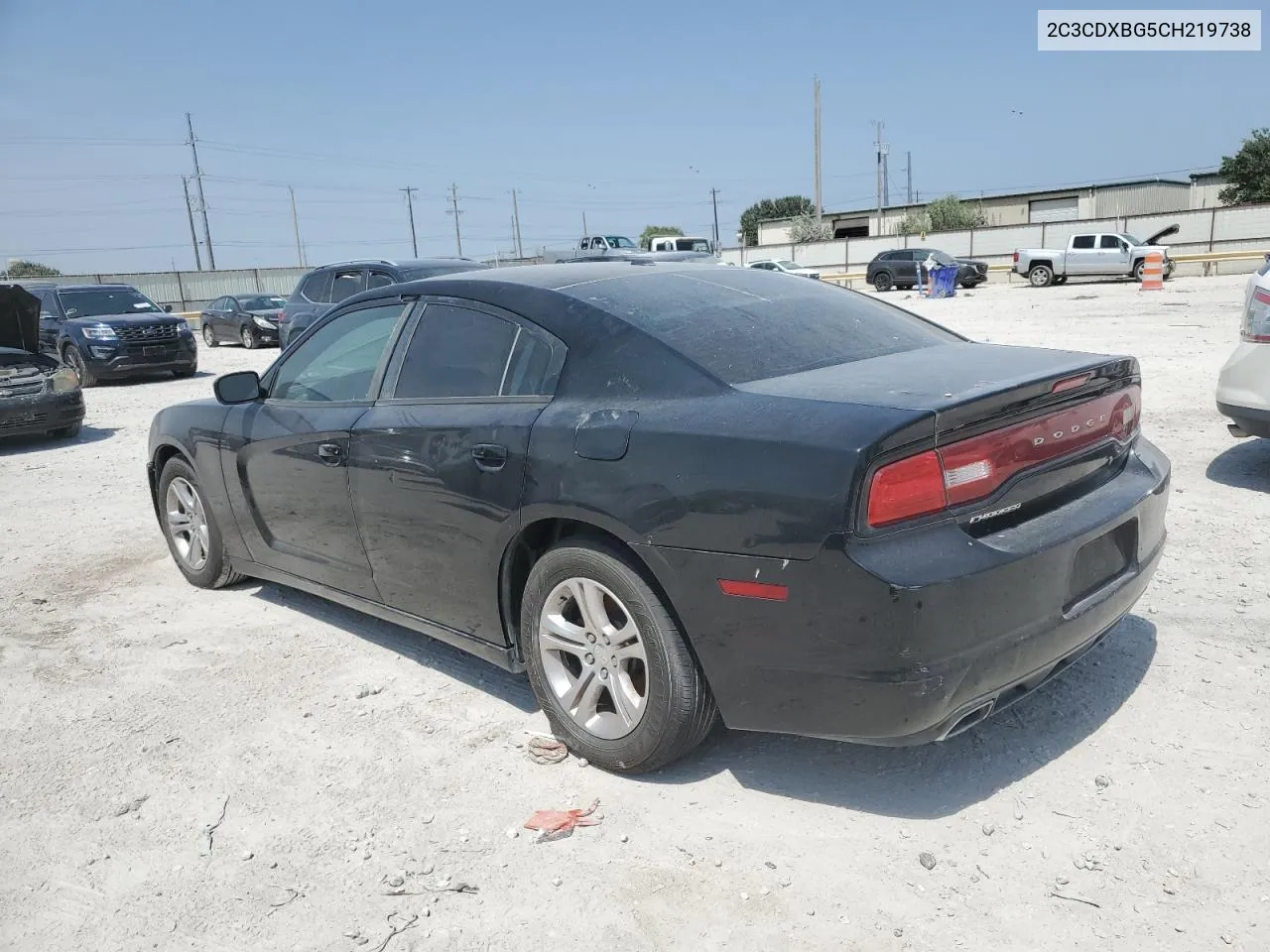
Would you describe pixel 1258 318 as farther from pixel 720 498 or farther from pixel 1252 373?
pixel 720 498

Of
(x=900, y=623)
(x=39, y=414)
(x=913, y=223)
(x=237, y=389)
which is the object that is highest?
(x=913, y=223)

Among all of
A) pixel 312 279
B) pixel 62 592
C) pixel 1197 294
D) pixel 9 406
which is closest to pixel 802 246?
pixel 1197 294

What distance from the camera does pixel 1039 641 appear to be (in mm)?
2787

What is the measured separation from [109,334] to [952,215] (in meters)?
62.3

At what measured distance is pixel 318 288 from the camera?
46.8 ft

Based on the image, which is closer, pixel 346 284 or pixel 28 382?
pixel 28 382

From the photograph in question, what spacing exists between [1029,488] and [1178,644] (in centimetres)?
159

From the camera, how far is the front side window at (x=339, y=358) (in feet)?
13.6

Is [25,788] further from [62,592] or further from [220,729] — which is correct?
[62,592]

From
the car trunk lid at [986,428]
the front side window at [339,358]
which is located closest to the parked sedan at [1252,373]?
the car trunk lid at [986,428]

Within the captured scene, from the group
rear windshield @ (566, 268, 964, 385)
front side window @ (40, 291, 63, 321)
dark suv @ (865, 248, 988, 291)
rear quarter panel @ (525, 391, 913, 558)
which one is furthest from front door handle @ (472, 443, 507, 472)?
dark suv @ (865, 248, 988, 291)

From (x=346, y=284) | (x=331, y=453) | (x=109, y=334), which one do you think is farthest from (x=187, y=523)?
(x=109, y=334)

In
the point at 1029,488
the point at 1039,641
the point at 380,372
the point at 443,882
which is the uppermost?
the point at 380,372

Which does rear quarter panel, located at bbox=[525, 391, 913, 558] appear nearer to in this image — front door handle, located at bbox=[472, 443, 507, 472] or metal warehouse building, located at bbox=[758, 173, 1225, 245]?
front door handle, located at bbox=[472, 443, 507, 472]
